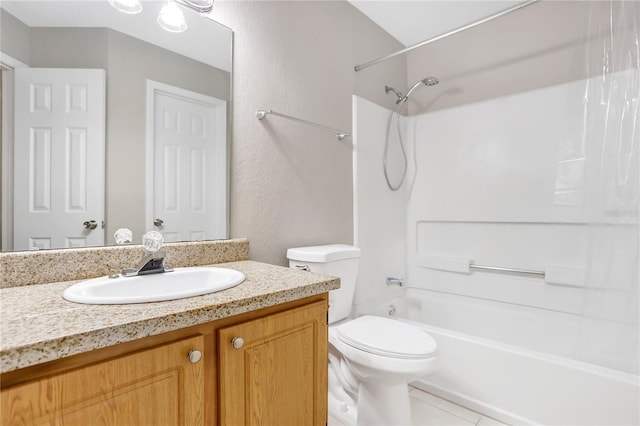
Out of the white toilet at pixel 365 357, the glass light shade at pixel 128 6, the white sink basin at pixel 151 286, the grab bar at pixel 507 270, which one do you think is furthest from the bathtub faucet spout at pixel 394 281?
the glass light shade at pixel 128 6

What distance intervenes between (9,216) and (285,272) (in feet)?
2.76

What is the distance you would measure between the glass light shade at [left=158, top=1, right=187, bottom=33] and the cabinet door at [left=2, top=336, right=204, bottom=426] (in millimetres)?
1206

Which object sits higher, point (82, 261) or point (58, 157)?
point (58, 157)

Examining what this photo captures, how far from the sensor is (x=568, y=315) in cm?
186

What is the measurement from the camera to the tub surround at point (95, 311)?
0.53 metres

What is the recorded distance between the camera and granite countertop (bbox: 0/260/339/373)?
1.71 feet

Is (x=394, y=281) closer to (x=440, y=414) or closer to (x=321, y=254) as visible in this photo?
(x=440, y=414)

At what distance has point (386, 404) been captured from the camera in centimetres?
140

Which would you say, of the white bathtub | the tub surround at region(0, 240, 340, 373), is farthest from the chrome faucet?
the white bathtub

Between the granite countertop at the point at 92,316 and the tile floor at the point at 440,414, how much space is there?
3.87 feet

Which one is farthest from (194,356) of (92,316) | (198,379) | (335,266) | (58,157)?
(335,266)

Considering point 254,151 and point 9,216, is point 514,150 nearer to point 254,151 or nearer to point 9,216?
point 254,151

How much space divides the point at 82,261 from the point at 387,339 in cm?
120

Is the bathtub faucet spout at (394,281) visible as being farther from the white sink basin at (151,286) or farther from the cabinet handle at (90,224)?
the cabinet handle at (90,224)
